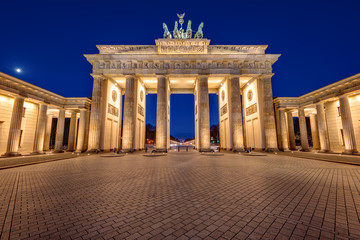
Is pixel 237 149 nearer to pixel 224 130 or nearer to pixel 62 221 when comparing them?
pixel 224 130

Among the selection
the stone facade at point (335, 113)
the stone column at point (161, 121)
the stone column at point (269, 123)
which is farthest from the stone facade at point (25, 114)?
the stone facade at point (335, 113)

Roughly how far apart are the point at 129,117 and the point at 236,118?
16366mm

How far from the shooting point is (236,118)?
22266 mm

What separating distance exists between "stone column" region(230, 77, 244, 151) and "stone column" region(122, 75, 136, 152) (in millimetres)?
15453

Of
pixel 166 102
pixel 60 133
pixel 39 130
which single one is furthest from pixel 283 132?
pixel 60 133

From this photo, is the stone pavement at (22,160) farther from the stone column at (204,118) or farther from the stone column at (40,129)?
the stone column at (204,118)

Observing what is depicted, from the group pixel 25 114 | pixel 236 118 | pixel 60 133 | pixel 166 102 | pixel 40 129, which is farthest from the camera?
pixel 60 133

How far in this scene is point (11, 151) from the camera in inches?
698

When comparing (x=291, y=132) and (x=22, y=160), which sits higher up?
(x=291, y=132)

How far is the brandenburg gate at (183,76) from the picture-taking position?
22.2 meters

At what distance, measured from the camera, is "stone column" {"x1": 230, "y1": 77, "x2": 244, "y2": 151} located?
71.3ft

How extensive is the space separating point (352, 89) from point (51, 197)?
27.9 metres

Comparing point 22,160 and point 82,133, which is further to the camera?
point 82,133

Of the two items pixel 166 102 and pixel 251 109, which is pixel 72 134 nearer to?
pixel 166 102
